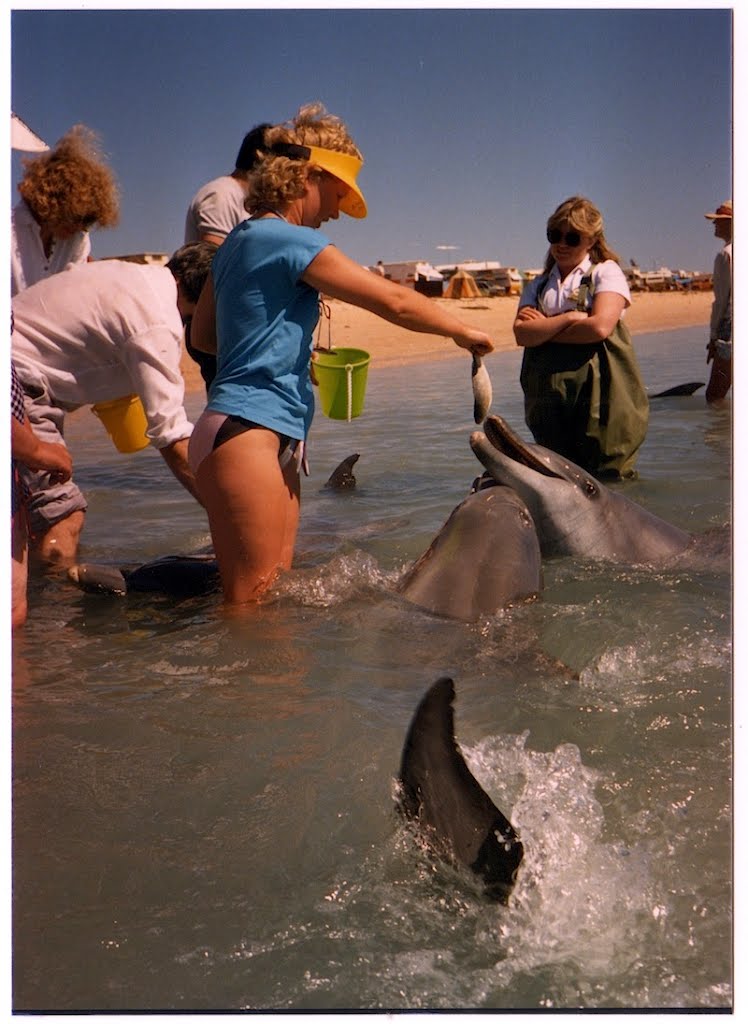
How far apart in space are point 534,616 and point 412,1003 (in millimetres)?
2123

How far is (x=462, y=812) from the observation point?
7.52 feet

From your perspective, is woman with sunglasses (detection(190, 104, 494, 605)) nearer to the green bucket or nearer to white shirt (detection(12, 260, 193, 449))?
white shirt (detection(12, 260, 193, 449))

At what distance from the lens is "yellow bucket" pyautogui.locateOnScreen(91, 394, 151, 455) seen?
5348 millimetres

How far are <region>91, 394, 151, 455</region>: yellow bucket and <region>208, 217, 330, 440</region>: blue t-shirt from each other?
4.61 ft

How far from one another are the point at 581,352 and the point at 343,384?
64.5 inches

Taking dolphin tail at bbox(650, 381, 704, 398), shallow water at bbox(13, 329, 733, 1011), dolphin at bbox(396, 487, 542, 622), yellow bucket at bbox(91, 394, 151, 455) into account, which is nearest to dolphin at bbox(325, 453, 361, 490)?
yellow bucket at bbox(91, 394, 151, 455)

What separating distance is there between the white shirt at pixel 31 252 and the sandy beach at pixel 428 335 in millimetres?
6012

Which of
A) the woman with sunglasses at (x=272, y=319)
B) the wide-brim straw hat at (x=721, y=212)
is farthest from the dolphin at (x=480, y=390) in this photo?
the wide-brim straw hat at (x=721, y=212)

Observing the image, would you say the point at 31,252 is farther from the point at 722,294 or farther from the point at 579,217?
the point at 722,294

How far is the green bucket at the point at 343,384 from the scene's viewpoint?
5266mm

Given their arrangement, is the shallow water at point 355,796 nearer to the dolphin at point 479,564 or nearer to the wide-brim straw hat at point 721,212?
the dolphin at point 479,564

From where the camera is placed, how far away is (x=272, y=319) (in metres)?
3.93

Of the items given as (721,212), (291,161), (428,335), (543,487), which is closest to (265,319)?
(291,161)

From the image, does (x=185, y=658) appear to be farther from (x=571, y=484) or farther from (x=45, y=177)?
(x=45, y=177)
